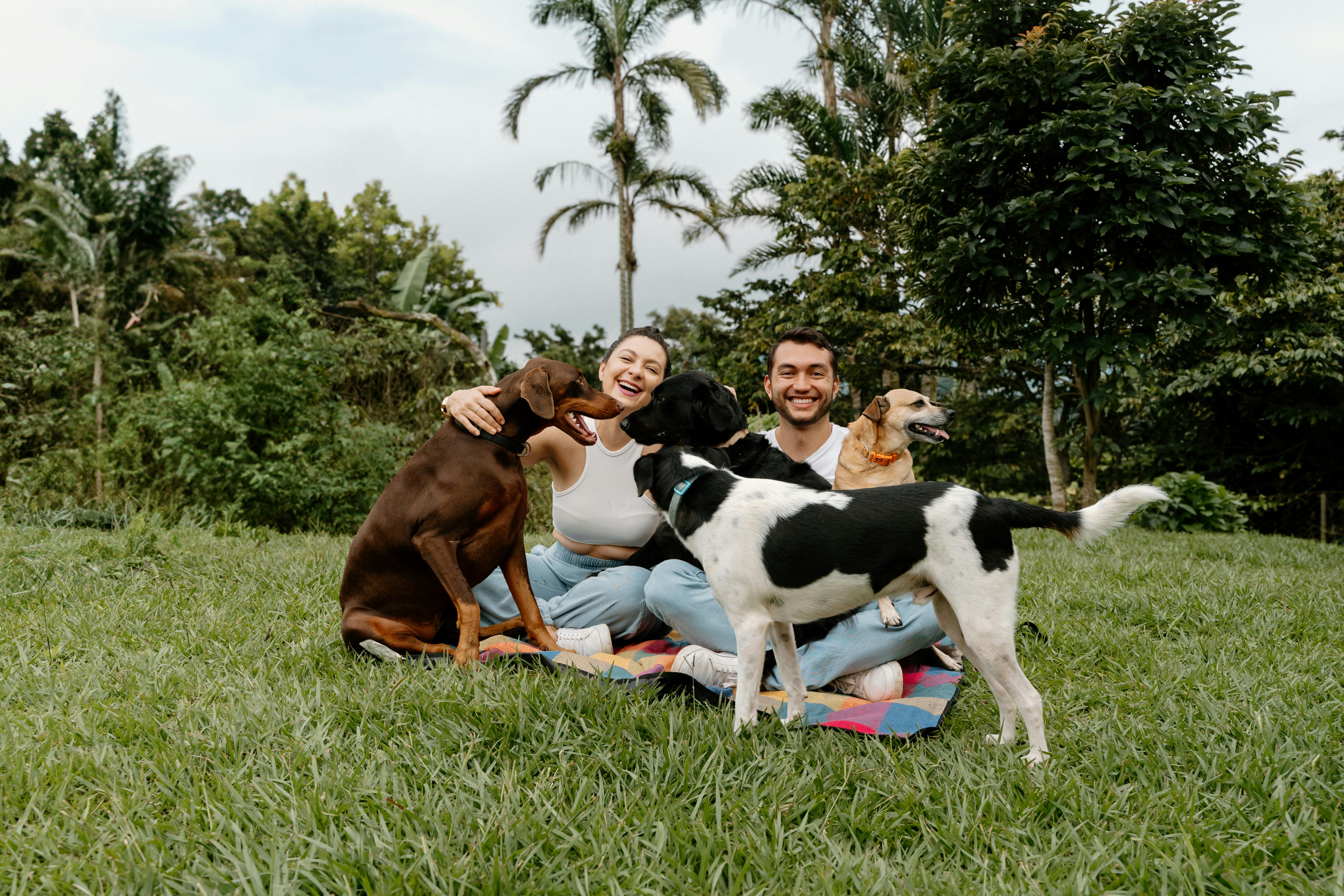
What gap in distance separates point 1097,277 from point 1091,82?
1777mm

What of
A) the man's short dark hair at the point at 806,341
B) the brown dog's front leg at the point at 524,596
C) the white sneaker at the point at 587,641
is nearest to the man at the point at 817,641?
A: the white sneaker at the point at 587,641

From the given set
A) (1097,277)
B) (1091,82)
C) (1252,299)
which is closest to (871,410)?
(1097,277)

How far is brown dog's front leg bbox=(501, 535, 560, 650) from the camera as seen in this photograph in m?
3.11

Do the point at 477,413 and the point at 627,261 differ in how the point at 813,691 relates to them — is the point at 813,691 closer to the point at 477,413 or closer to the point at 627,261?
the point at 477,413

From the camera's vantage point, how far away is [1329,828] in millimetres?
1743

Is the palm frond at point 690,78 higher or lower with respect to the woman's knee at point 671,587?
higher

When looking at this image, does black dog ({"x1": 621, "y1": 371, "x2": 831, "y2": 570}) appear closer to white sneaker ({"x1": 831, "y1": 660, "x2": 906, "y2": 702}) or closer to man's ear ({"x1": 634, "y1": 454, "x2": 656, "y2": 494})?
man's ear ({"x1": 634, "y1": 454, "x2": 656, "y2": 494})

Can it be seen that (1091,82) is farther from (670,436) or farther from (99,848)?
(99,848)

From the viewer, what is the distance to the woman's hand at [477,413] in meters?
2.95

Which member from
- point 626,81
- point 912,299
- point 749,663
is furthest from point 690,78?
point 749,663

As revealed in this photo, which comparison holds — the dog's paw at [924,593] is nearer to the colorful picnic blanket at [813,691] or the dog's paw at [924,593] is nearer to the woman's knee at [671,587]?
the colorful picnic blanket at [813,691]

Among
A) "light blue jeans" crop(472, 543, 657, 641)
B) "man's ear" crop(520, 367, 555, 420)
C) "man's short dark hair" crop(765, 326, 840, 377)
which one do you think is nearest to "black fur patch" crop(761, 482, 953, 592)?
"man's ear" crop(520, 367, 555, 420)

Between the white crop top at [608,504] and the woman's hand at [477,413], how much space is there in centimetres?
68

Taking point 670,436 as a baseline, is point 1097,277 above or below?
above
